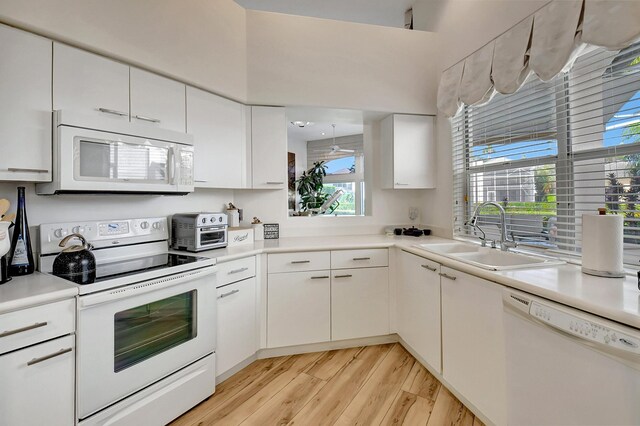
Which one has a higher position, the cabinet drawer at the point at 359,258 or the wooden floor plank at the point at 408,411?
the cabinet drawer at the point at 359,258

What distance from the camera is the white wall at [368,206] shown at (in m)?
2.87

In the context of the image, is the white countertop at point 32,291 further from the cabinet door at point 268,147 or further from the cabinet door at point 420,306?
the cabinet door at point 420,306

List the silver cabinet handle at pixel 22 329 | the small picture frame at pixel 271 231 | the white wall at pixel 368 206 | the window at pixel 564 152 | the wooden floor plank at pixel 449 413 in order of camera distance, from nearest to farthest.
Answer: the silver cabinet handle at pixel 22 329
the window at pixel 564 152
the wooden floor plank at pixel 449 413
the small picture frame at pixel 271 231
the white wall at pixel 368 206

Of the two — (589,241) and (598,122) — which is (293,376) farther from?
(598,122)

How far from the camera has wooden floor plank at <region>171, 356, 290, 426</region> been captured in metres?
1.72

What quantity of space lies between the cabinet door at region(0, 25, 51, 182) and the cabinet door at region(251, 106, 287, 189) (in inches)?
53.7

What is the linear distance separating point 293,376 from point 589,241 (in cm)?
193

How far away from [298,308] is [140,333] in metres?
1.12

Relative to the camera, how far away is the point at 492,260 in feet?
6.81

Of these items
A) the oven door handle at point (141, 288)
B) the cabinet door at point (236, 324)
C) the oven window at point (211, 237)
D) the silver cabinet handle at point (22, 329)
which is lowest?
the cabinet door at point (236, 324)

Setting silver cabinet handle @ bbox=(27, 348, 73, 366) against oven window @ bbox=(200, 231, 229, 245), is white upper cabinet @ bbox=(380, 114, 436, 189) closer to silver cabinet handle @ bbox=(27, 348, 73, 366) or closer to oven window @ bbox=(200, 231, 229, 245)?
oven window @ bbox=(200, 231, 229, 245)

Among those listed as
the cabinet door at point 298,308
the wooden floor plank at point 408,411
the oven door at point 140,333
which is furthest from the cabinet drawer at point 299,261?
the wooden floor plank at point 408,411

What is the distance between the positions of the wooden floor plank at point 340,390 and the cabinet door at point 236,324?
1.99 feet

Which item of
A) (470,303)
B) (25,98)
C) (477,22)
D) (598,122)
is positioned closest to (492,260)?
(470,303)
